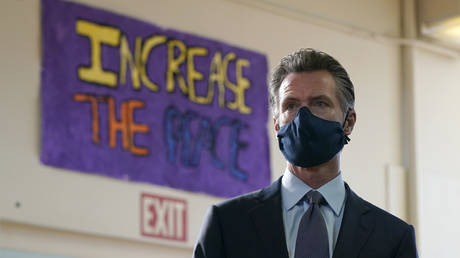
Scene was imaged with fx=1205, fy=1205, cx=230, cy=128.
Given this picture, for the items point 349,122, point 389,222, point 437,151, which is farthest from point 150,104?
point 389,222

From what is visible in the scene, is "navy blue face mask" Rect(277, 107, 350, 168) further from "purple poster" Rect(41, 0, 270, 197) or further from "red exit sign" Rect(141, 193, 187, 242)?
"red exit sign" Rect(141, 193, 187, 242)

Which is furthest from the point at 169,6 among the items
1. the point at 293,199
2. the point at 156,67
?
the point at 293,199

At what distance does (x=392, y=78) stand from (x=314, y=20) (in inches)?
31.7

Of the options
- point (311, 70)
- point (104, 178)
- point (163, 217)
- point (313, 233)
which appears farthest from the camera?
point (163, 217)

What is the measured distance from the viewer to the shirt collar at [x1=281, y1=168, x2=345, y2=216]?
8.19 ft

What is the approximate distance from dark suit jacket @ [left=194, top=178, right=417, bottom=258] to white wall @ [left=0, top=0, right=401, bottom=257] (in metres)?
3.28

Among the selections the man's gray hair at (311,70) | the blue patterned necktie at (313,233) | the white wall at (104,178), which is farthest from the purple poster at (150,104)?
the blue patterned necktie at (313,233)

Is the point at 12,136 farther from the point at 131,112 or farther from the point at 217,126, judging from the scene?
the point at 217,126

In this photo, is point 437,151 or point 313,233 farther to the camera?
point 437,151

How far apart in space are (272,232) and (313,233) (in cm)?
8

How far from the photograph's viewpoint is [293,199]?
2.50m

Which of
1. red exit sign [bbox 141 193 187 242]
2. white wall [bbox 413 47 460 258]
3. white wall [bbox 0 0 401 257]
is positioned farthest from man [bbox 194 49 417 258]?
white wall [bbox 413 47 460 258]

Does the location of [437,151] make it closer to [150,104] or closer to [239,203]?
[150,104]

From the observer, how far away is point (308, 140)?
2457 millimetres
